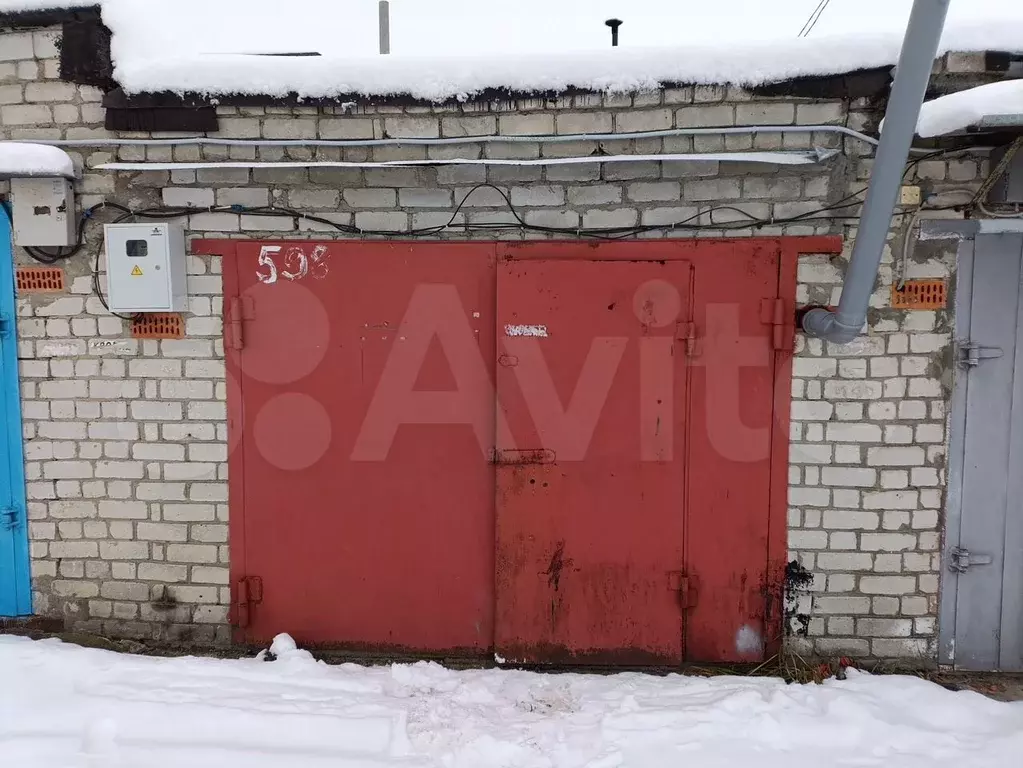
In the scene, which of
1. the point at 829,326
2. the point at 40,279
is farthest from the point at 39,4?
the point at 829,326

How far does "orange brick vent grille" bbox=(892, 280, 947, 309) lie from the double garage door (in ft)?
1.88

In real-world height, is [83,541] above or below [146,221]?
below

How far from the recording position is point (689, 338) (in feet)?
10.6

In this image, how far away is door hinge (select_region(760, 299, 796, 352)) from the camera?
126 inches

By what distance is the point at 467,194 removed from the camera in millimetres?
3303

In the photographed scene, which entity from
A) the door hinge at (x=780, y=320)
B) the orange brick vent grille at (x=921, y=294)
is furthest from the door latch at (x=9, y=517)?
the orange brick vent grille at (x=921, y=294)

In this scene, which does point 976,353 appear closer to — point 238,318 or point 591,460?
point 591,460

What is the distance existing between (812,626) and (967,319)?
5.81ft

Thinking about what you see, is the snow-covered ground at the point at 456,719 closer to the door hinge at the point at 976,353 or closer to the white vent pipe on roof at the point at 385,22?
the door hinge at the point at 976,353

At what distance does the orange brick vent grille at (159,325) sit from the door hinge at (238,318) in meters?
0.30

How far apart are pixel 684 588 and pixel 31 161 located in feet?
13.1

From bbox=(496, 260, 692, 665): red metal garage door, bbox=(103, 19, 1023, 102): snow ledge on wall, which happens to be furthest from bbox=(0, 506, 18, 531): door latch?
bbox=(496, 260, 692, 665): red metal garage door

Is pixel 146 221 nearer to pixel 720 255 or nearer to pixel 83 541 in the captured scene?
pixel 83 541

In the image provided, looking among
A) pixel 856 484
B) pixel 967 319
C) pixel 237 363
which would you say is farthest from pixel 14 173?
pixel 967 319
